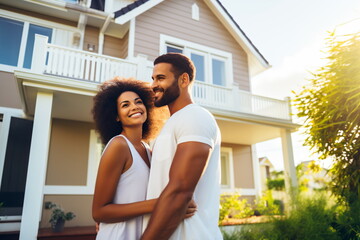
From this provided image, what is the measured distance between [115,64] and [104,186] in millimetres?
5740

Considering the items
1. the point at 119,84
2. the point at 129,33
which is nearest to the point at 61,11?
the point at 129,33

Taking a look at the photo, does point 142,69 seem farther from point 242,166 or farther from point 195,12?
point 242,166

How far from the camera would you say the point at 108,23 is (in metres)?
8.33

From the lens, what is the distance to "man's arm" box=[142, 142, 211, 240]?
1214 mm

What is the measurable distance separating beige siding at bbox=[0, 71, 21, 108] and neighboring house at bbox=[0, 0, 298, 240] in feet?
0.08

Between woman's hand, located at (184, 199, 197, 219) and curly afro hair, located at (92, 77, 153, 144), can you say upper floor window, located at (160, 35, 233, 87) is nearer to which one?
curly afro hair, located at (92, 77, 153, 144)

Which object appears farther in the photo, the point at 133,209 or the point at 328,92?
the point at 328,92

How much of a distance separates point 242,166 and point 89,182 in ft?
19.8

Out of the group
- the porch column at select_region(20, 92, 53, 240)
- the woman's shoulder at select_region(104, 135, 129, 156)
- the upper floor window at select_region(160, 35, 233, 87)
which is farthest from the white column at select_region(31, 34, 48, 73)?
the woman's shoulder at select_region(104, 135, 129, 156)

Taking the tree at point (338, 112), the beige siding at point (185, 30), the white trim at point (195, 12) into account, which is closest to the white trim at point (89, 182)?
the beige siding at point (185, 30)

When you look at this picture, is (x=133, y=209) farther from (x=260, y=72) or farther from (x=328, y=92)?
(x=260, y=72)

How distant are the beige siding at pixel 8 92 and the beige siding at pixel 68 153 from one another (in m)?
1.09

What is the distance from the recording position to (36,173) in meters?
5.20

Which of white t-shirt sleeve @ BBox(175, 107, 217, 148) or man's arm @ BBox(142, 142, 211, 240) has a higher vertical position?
white t-shirt sleeve @ BBox(175, 107, 217, 148)
